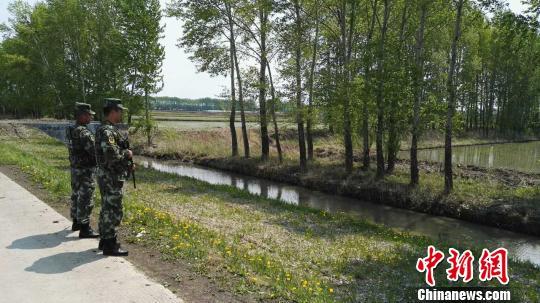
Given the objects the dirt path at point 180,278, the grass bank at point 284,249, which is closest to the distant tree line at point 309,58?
the grass bank at point 284,249

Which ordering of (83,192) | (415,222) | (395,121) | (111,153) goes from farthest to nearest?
(395,121), (415,222), (83,192), (111,153)

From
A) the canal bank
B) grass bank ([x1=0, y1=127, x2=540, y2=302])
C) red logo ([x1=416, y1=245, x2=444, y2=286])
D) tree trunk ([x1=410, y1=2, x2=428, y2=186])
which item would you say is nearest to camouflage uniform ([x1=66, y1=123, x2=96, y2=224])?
grass bank ([x1=0, y1=127, x2=540, y2=302])

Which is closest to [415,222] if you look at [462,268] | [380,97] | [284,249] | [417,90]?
[417,90]

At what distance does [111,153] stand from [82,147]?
79.4 inches

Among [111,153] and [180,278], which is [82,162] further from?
[180,278]

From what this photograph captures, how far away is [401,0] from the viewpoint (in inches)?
912

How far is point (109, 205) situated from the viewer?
752 centimetres

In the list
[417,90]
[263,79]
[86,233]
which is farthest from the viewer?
[263,79]

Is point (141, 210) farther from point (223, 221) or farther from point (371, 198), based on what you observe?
point (371, 198)

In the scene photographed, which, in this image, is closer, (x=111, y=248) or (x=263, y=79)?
(x=111, y=248)

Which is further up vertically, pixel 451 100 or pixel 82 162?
pixel 451 100

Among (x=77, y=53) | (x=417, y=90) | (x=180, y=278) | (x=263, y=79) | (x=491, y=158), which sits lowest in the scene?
(x=491, y=158)

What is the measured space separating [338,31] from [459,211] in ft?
49.7

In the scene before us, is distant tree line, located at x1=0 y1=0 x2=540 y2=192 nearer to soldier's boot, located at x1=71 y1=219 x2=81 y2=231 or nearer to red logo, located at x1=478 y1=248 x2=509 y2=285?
red logo, located at x1=478 y1=248 x2=509 y2=285
